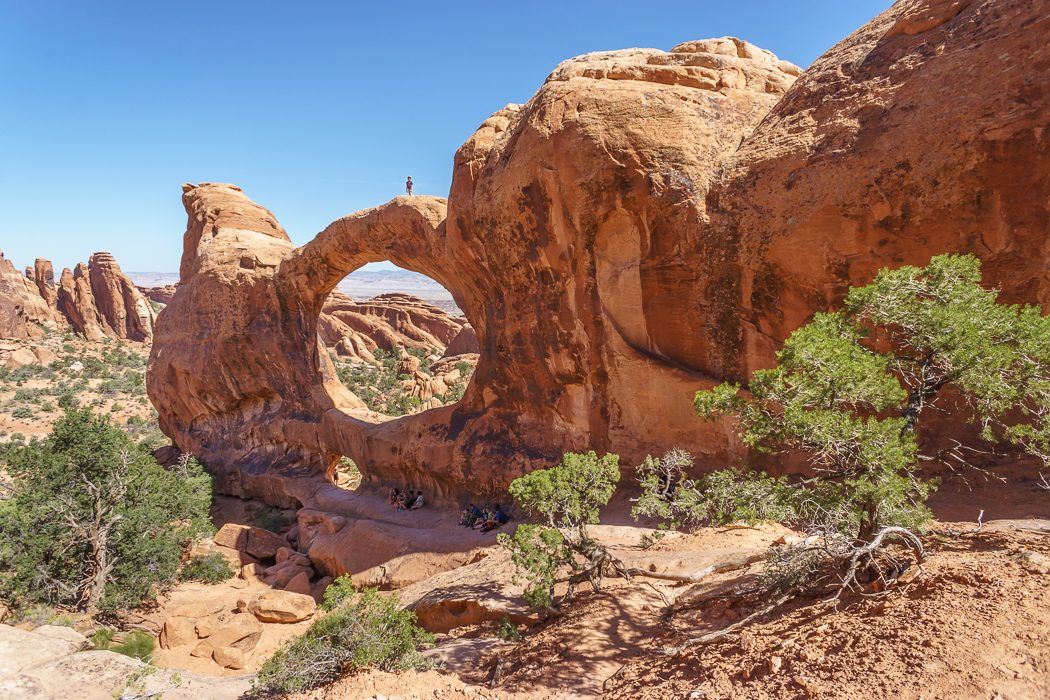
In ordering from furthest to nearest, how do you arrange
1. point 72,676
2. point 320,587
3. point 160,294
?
1. point 160,294
2. point 320,587
3. point 72,676

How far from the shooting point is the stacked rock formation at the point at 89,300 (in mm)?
51906

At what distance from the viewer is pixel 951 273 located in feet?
17.4

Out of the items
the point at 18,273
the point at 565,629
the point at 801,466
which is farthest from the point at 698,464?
the point at 18,273

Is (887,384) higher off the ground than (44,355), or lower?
higher

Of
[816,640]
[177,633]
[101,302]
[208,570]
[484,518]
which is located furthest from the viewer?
[101,302]

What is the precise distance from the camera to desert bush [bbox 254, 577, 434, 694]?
21.1 ft

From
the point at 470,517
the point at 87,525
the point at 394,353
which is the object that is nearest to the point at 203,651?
the point at 87,525

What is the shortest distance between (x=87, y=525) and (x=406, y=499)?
7.12 meters

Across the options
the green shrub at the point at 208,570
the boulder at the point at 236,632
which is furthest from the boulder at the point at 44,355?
the boulder at the point at 236,632

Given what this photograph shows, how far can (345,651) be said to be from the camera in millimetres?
6613

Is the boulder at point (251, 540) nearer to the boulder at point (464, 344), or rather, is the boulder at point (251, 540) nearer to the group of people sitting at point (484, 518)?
the group of people sitting at point (484, 518)

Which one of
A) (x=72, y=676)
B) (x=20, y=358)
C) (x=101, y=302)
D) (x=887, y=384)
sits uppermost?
(x=101, y=302)

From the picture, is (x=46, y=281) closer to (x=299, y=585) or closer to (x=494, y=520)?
(x=299, y=585)

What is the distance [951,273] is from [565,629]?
5.58m
